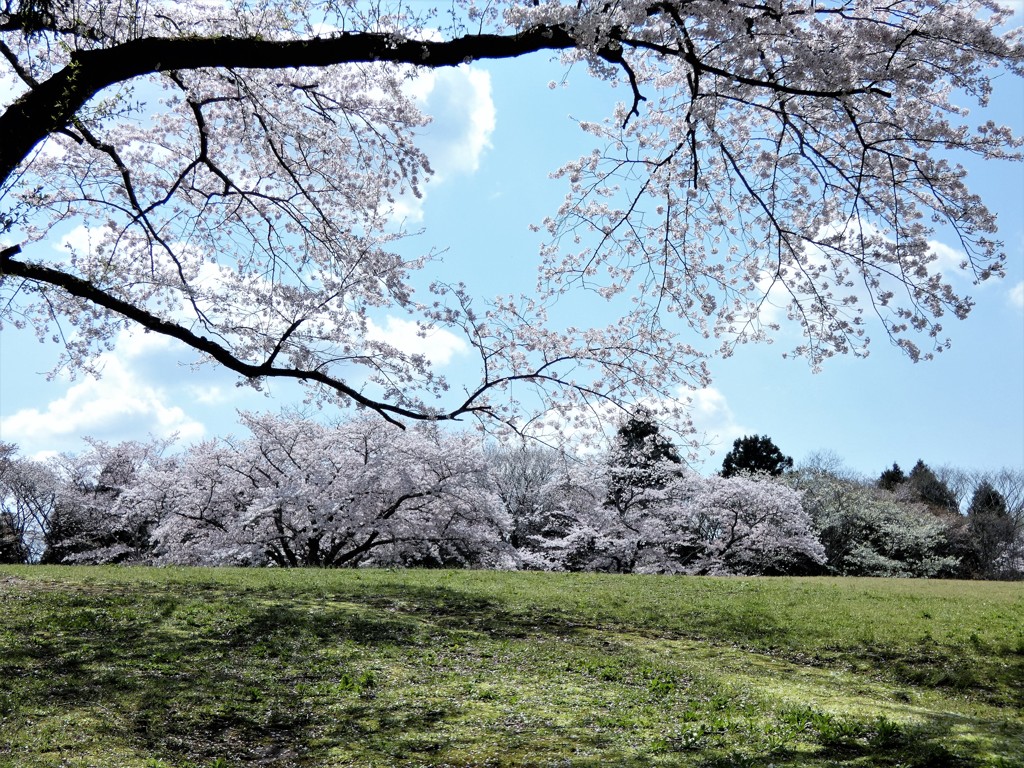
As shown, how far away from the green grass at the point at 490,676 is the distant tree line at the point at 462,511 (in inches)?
117

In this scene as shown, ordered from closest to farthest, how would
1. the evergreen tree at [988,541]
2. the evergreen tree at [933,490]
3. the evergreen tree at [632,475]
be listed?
1. the evergreen tree at [632,475]
2. the evergreen tree at [988,541]
3. the evergreen tree at [933,490]

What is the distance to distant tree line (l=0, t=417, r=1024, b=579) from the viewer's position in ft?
66.6

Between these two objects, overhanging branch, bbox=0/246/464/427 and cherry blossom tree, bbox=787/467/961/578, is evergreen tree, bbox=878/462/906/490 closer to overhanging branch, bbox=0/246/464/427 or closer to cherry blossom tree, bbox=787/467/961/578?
cherry blossom tree, bbox=787/467/961/578

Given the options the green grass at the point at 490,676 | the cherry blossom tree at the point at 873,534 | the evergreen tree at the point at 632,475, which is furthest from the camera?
the cherry blossom tree at the point at 873,534

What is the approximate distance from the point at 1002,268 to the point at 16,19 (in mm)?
10150

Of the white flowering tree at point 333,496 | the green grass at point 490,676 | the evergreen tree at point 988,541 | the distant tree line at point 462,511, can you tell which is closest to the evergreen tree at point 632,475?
the distant tree line at point 462,511

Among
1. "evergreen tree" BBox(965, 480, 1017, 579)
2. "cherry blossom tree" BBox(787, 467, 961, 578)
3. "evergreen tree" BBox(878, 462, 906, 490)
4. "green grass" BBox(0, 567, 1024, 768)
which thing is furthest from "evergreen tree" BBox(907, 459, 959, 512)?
"green grass" BBox(0, 567, 1024, 768)

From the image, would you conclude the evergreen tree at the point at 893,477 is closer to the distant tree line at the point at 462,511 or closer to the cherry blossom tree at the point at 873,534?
the distant tree line at the point at 462,511

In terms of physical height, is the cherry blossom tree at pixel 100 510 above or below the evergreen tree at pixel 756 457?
below

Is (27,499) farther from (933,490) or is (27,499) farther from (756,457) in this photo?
(933,490)

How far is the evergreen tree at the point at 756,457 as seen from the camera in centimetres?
3997

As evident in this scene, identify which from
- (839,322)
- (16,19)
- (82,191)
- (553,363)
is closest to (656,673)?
(553,363)

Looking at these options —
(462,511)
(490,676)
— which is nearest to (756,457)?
(462,511)

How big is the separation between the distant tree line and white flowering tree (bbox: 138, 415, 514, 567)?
0.05 m
